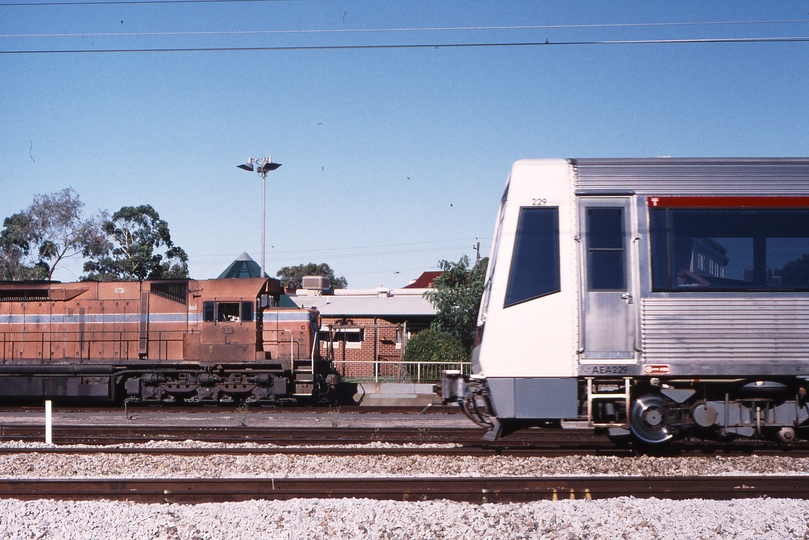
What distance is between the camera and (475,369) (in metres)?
8.38

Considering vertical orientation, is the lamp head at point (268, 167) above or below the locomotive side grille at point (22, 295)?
above

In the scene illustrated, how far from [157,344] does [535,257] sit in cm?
1414

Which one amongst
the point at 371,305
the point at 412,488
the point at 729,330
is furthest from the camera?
the point at 371,305

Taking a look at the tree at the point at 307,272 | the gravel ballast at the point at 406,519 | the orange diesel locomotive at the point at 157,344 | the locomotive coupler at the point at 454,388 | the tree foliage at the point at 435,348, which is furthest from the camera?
the tree at the point at 307,272

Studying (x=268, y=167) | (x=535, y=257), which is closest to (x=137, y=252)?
(x=268, y=167)

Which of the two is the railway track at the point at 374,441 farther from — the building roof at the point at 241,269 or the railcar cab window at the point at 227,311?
the building roof at the point at 241,269

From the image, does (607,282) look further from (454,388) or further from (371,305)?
(371,305)

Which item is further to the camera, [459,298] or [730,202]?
[459,298]

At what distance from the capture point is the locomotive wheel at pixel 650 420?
25.5 feet

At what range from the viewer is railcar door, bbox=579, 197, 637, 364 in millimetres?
7754

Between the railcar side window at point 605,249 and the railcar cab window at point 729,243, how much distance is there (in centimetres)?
36

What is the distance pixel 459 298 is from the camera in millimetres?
26094

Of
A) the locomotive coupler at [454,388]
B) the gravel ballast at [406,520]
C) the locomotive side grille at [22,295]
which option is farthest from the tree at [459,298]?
the gravel ballast at [406,520]

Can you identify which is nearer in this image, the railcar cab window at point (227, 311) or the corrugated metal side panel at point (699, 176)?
the corrugated metal side panel at point (699, 176)
